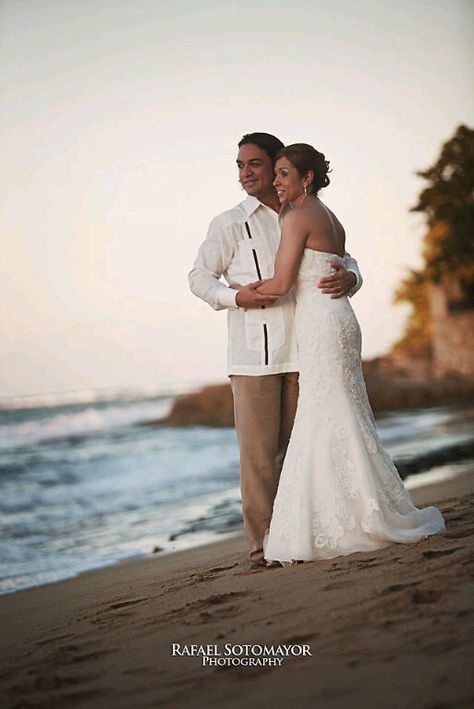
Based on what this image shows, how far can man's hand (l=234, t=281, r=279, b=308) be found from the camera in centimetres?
378

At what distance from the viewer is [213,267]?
407 centimetres

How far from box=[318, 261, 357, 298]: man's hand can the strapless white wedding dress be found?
0.03m

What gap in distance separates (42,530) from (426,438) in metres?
5.77

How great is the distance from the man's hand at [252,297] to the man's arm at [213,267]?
0.05m

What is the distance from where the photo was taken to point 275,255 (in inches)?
159

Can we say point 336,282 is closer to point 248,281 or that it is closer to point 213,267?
point 248,281

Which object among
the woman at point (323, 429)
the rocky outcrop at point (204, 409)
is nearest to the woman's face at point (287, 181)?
the woman at point (323, 429)

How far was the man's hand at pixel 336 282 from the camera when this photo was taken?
3748 millimetres

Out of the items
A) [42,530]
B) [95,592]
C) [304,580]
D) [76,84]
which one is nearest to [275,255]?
[304,580]

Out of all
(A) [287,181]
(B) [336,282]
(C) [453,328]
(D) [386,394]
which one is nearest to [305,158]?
(A) [287,181]

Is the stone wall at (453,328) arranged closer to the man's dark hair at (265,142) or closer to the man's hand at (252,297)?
the man's dark hair at (265,142)

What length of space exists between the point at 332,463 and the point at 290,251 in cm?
95

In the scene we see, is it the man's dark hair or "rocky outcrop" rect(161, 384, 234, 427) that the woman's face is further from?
"rocky outcrop" rect(161, 384, 234, 427)

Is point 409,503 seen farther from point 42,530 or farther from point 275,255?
point 42,530
